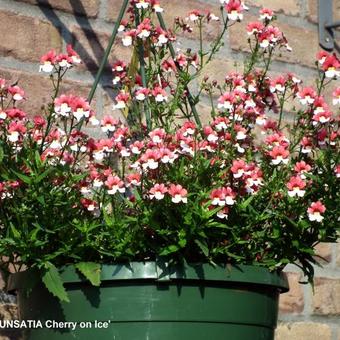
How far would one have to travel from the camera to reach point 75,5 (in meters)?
2.05

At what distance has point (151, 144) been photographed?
1498 millimetres

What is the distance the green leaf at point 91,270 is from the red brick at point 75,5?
79cm

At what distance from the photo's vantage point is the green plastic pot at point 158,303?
1.42m

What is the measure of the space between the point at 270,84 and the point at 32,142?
0.49 m

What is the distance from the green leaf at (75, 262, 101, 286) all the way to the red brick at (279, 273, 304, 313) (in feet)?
3.10

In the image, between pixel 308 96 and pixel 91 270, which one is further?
pixel 308 96

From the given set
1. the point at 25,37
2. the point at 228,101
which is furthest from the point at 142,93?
the point at 25,37

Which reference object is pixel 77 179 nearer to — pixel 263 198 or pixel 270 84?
pixel 263 198

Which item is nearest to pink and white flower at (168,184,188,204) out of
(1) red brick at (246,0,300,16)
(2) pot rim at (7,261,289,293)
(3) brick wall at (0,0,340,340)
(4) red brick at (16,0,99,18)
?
(2) pot rim at (7,261,289,293)

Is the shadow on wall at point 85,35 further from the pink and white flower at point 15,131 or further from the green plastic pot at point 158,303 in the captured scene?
the green plastic pot at point 158,303

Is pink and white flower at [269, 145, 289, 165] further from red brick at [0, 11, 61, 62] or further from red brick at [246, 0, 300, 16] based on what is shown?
red brick at [246, 0, 300, 16]

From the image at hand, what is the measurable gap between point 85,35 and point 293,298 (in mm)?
894

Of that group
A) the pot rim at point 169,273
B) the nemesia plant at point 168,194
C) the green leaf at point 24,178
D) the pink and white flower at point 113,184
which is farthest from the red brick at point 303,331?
the green leaf at point 24,178

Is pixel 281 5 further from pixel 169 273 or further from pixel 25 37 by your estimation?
pixel 169 273
